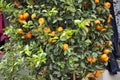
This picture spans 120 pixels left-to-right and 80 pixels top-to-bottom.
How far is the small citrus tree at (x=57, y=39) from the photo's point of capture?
3.06m

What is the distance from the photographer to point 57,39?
303cm

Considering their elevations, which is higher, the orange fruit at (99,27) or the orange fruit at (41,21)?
the orange fruit at (41,21)

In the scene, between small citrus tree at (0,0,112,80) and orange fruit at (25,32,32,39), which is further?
orange fruit at (25,32,32,39)

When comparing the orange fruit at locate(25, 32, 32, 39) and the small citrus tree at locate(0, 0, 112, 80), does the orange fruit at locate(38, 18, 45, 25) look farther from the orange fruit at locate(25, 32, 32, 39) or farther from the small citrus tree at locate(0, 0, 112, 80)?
the orange fruit at locate(25, 32, 32, 39)

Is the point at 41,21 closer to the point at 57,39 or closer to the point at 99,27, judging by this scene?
the point at 57,39

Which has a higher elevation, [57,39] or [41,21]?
[41,21]

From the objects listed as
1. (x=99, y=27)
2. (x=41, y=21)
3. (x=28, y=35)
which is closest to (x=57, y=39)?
(x=41, y=21)

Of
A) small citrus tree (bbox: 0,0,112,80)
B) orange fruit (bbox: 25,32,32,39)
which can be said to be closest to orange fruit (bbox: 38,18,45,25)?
small citrus tree (bbox: 0,0,112,80)

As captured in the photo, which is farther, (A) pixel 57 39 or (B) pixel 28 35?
(B) pixel 28 35

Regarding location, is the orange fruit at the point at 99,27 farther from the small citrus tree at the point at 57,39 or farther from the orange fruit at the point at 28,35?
the orange fruit at the point at 28,35

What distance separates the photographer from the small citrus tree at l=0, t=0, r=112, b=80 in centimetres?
306

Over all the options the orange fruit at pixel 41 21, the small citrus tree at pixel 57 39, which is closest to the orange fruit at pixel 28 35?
the small citrus tree at pixel 57 39

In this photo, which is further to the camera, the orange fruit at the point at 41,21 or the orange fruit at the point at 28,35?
the orange fruit at the point at 28,35

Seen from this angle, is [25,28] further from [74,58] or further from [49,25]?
[74,58]
